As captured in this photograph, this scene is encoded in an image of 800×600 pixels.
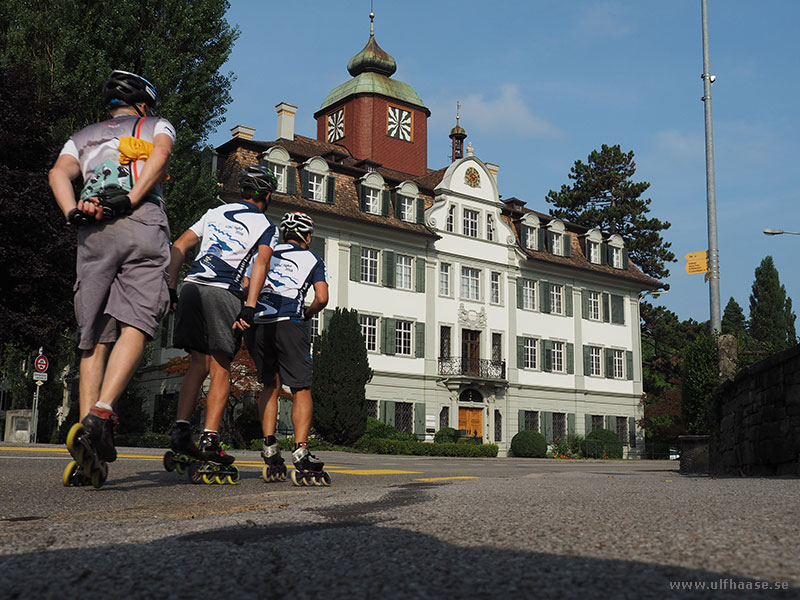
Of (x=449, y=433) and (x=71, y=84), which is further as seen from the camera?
(x=449, y=433)

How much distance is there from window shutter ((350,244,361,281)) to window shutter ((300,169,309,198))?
2.71 metres

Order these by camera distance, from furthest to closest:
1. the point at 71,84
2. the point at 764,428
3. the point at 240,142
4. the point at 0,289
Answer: the point at 240,142, the point at 71,84, the point at 0,289, the point at 764,428

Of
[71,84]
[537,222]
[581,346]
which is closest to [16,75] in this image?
[71,84]

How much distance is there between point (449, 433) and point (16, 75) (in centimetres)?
2035

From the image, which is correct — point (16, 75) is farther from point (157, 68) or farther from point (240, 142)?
point (240, 142)

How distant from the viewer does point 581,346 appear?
1598 inches

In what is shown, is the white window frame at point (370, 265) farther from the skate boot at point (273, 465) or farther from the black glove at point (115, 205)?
the black glove at point (115, 205)

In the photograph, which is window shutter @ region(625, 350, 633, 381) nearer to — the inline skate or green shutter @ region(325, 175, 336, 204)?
green shutter @ region(325, 175, 336, 204)

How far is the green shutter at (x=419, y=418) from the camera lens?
3400 cm

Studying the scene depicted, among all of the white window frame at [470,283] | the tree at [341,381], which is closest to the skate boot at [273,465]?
the tree at [341,381]

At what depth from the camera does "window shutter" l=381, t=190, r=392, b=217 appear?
3472cm

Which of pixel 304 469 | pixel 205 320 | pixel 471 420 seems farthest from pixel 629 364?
pixel 205 320

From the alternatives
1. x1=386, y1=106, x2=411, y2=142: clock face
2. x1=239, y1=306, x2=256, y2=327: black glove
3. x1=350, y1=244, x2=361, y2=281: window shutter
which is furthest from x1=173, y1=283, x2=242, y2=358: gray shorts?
x1=386, y1=106, x2=411, y2=142: clock face

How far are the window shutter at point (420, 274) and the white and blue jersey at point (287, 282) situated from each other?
2861 cm
